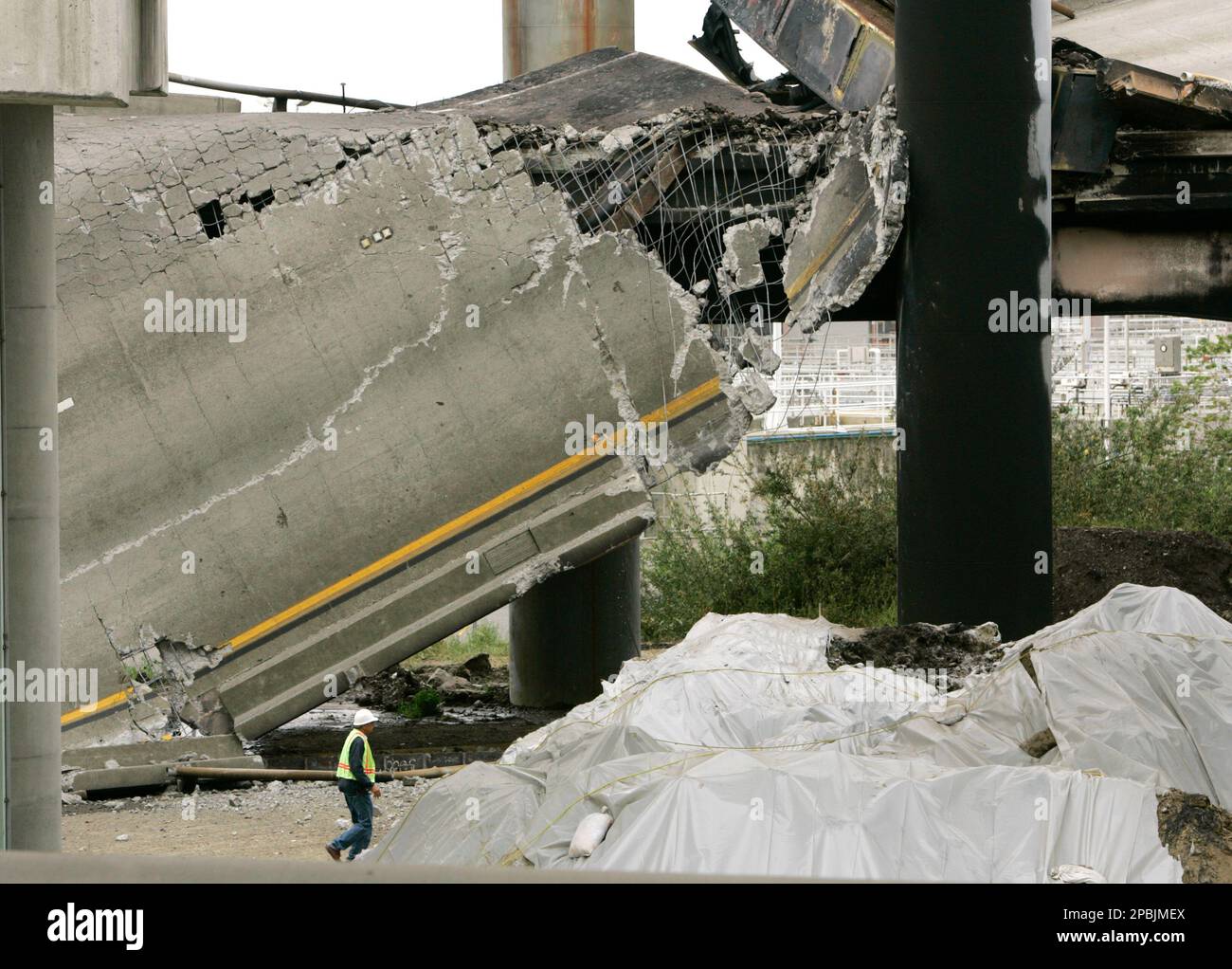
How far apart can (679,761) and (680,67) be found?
32.6ft

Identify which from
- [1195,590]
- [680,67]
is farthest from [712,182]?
[1195,590]

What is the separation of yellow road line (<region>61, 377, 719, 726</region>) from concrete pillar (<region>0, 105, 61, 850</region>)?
503 cm

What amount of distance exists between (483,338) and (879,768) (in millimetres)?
6308

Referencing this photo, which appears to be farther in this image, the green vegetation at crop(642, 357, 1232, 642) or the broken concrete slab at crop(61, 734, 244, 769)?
the green vegetation at crop(642, 357, 1232, 642)

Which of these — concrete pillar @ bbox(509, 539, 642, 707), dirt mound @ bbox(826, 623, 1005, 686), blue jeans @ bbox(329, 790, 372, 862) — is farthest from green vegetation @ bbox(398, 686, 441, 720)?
blue jeans @ bbox(329, 790, 372, 862)

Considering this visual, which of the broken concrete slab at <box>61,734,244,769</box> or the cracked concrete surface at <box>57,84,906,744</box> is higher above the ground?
the cracked concrete surface at <box>57,84,906,744</box>

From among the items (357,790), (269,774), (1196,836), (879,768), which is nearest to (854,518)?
(269,774)

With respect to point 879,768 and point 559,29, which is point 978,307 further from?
point 559,29

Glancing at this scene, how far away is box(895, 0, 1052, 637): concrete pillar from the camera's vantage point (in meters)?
11.6

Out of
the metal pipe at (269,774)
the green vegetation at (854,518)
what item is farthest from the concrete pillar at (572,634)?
the green vegetation at (854,518)

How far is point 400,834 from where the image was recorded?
24.6ft

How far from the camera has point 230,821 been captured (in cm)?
1037

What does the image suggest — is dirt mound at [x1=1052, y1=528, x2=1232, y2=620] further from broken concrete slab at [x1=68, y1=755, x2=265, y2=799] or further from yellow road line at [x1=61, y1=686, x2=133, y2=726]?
yellow road line at [x1=61, y1=686, x2=133, y2=726]
